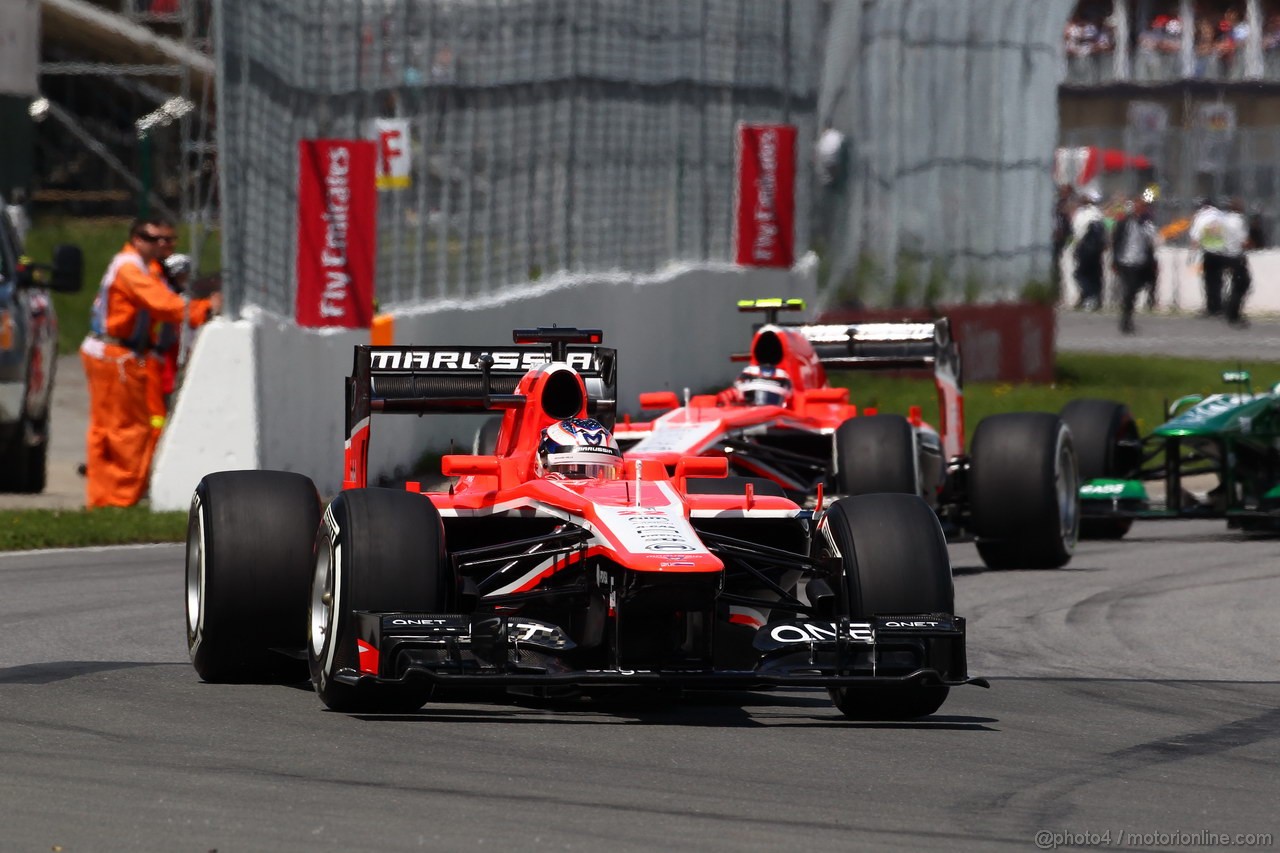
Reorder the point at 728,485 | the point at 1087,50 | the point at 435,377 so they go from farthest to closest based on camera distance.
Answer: the point at 1087,50, the point at 728,485, the point at 435,377

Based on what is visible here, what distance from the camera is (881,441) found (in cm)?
1317

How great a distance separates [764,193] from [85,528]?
40.9ft

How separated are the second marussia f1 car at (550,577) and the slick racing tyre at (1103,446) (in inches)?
264

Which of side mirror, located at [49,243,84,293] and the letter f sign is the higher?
the letter f sign

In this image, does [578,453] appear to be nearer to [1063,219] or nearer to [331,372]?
[331,372]

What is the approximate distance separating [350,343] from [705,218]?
8739mm

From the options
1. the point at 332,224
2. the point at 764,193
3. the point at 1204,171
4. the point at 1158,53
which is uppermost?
the point at 1158,53

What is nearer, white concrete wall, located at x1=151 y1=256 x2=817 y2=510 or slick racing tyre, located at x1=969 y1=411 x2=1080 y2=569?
slick racing tyre, located at x1=969 y1=411 x2=1080 y2=569

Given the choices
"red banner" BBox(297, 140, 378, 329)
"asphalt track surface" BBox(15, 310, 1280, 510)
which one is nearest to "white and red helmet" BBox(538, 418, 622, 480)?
"red banner" BBox(297, 140, 378, 329)

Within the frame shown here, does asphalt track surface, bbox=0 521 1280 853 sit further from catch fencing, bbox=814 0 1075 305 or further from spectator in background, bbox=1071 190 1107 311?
spectator in background, bbox=1071 190 1107 311

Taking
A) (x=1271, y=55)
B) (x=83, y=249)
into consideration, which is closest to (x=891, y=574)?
(x=83, y=249)

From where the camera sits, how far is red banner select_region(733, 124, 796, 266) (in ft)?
83.1

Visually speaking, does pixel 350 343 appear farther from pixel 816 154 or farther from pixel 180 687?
pixel 816 154

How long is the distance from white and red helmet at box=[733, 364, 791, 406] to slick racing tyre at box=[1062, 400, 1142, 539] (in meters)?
2.15
